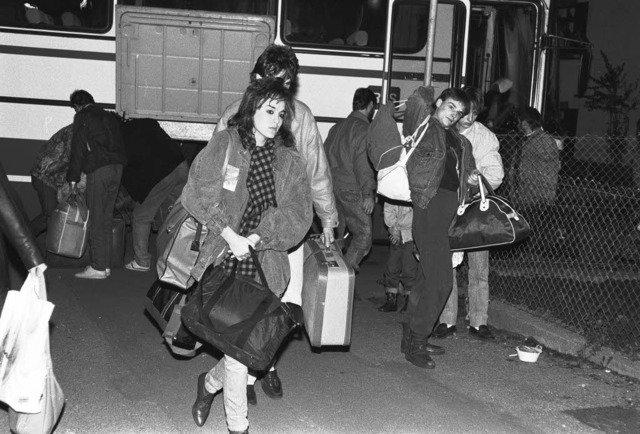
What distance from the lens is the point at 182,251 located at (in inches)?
184

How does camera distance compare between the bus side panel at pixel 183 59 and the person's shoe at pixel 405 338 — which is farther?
the bus side panel at pixel 183 59

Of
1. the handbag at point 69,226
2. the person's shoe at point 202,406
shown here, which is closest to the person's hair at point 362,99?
the handbag at point 69,226

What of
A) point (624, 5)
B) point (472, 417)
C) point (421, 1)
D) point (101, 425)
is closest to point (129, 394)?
point (101, 425)

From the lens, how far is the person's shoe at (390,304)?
8.27m

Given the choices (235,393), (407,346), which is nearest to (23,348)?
(235,393)

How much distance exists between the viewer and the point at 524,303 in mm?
8297

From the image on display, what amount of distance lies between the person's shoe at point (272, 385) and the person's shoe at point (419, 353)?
50.6 inches

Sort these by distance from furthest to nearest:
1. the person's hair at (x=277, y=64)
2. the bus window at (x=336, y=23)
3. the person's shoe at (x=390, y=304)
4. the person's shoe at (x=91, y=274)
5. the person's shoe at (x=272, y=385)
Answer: the bus window at (x=336, y=23), the person's shoe at (x=91, y=274), the person's shoe at (x=390, y=304), the person's shoe at (x=272, y=385), the person's hair at (x=277, y=64)

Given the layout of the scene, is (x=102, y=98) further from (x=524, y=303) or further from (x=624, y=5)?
(x=624, y=5)

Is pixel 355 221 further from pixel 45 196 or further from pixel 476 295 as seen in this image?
pixel 45 196

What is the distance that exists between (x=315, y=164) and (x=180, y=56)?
4.68m

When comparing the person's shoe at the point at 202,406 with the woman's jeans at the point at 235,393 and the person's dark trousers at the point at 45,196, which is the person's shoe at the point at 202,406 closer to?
the woman's jeans at the point at 235,393

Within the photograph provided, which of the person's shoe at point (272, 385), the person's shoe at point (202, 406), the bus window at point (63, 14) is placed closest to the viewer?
the person's shoe at point (202, 406)

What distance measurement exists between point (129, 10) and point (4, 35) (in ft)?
4.59
